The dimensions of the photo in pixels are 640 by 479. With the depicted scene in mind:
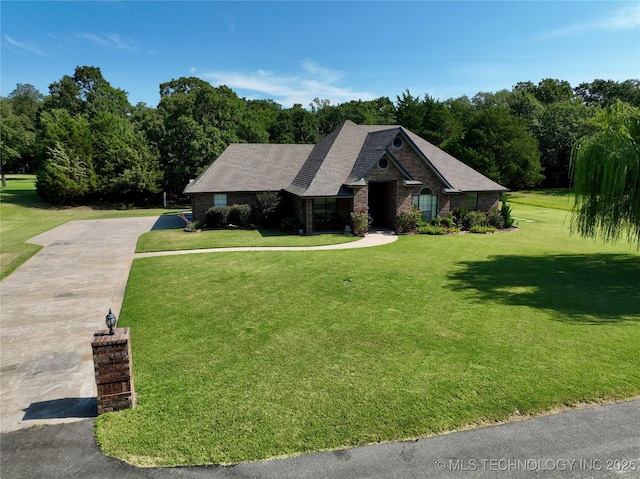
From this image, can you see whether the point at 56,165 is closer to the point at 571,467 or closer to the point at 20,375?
the point at 20,375

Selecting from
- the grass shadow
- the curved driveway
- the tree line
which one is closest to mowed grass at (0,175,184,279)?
the tree line

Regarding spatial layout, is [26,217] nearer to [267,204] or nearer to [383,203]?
[267,204]

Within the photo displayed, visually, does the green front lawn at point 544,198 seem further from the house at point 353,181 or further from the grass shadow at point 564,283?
the grass shadow at point 564,283

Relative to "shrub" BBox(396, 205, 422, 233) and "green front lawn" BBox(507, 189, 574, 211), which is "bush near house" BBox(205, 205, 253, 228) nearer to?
"shrub" BBox(396, 205, 422, 233)

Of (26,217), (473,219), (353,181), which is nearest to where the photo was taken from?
(353,181)

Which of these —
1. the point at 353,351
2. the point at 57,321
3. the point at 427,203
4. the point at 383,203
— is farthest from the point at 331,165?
the point at 353,351

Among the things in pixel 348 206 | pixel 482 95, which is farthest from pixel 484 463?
pixel 482 95
